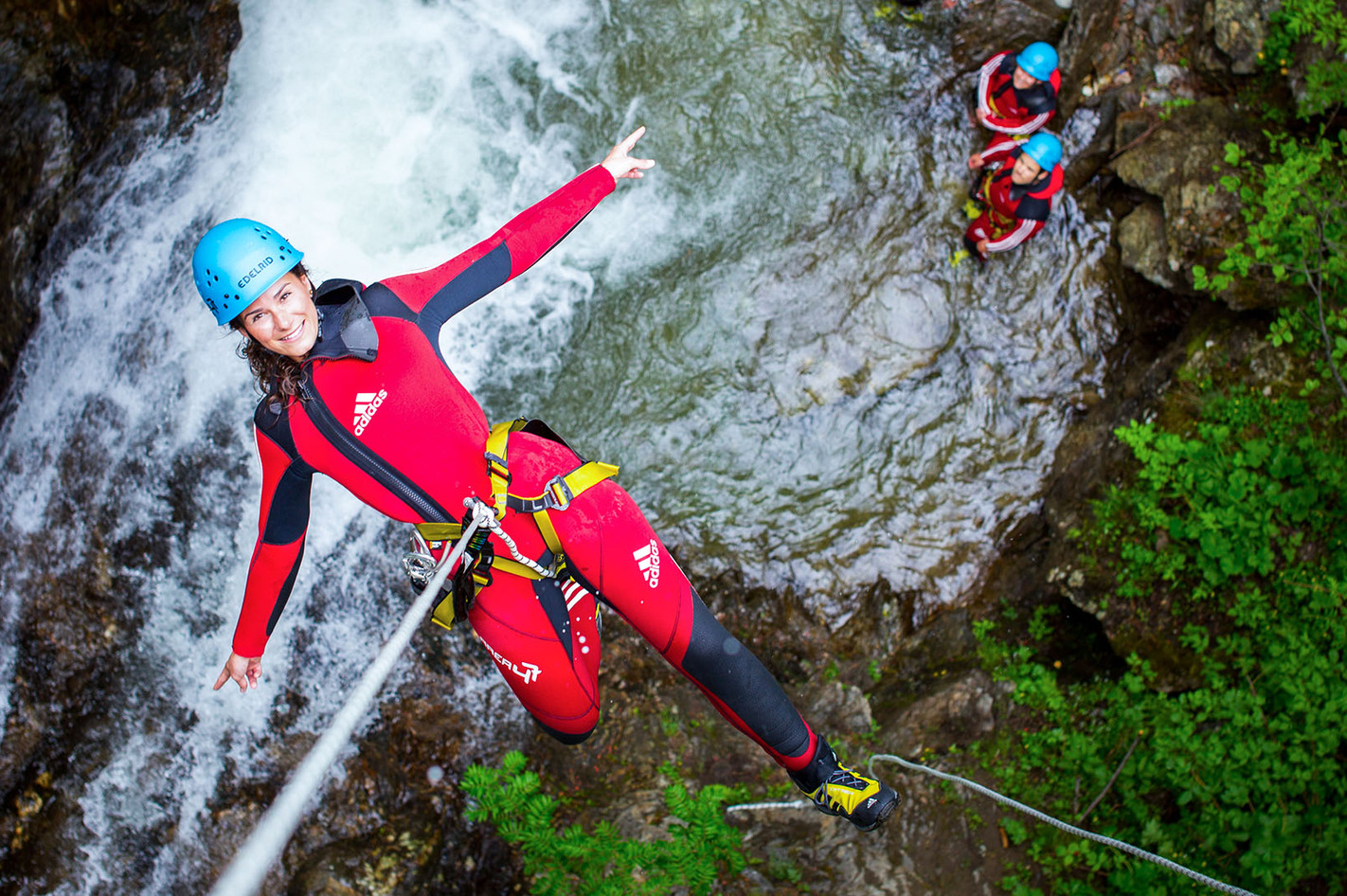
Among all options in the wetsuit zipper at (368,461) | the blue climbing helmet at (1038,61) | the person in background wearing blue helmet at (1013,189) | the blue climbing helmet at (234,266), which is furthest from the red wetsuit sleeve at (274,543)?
the blue climbing helmet at (1038,61)

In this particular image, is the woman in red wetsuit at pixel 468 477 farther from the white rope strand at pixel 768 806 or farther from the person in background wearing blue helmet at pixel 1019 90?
the person in background wearing blue helmet at pixel 1019 90

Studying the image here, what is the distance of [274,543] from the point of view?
277 centimetres

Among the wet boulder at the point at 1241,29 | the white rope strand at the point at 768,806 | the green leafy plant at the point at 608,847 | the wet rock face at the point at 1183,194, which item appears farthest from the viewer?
the wet boulder at the point at 1241,29

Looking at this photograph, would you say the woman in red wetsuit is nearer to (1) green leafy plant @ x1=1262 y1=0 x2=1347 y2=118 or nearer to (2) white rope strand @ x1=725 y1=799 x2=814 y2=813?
(2) white rope strand @ x1=725 y1=799 x2=814 y2=813

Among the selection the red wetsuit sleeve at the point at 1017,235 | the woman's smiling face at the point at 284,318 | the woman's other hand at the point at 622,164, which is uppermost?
the woman's smiling face at the point at 284,318

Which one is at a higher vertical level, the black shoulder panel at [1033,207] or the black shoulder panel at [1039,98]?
the black shoulder panel at [1039,98]

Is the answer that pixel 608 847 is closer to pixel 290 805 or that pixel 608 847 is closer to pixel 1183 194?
pixel 290 805

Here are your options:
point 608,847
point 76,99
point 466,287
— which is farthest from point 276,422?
point 76,99

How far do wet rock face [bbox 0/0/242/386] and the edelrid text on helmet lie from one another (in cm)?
468

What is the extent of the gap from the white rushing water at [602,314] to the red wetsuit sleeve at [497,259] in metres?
1.70

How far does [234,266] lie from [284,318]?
0.20 m

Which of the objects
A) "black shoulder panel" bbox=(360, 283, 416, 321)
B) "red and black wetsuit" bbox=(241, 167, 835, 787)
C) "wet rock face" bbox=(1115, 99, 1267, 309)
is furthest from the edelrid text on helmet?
"black shoulder panel" bbox=(360, 283, 416, 321)

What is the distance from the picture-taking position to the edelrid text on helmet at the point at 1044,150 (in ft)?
14.2

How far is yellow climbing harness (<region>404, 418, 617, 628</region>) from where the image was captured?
109 inches
